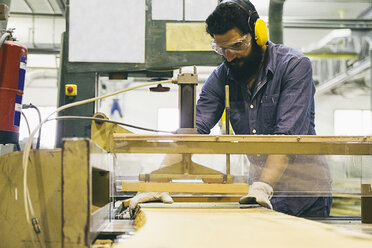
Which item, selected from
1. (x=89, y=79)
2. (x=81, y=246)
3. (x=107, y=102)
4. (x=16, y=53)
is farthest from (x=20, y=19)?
(x=81, y=246)

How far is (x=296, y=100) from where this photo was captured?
1630mm

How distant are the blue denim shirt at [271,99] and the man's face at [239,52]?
0.05 m

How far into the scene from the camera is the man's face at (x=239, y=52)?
1.65 m

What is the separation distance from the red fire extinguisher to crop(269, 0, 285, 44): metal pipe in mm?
2701

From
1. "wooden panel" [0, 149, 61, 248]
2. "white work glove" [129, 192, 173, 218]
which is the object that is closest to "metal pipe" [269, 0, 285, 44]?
"white work glove" [129, 192, 173, 218]

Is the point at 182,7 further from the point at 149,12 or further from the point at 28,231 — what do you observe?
the point at 28,231

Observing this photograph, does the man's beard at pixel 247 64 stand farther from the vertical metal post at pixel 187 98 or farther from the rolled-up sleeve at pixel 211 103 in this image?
the vertical metal post at pixel 187 98

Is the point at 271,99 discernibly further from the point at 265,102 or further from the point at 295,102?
the point at 295,102

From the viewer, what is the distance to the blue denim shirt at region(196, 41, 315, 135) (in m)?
1.62

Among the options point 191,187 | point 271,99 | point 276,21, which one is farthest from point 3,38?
point 276,21

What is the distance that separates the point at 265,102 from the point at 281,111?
0.45 ft

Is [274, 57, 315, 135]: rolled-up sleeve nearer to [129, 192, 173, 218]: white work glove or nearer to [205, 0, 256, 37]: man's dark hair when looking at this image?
[205, 0, 256, 37]: man's dark hair

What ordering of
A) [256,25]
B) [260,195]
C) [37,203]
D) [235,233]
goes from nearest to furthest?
1. [235,233]
2. [37,203]
3. [260,195]
4. [256,25]

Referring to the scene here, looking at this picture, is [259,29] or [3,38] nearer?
[3,38]
